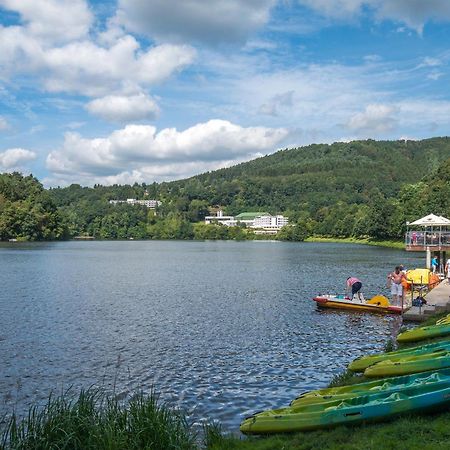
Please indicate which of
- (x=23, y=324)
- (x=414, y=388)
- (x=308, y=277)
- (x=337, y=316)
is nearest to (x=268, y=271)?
(x=308, y=277)

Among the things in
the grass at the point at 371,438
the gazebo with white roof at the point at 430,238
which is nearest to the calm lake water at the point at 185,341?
the grass at the point at 371,438

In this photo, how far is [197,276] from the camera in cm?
6259

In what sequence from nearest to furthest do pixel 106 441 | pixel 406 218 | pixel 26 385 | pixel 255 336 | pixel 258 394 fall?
pixel 106 441 → pixel 258 394 → pixel 26 385 → pixel 255 336 → pixel 406 218

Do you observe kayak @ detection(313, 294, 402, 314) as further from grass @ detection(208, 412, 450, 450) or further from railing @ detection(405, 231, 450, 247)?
grass @ detection(208, 412, 450, 450)

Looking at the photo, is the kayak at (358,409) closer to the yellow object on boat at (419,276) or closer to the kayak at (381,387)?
the kayak at (381,387)

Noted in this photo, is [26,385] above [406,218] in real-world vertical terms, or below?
below

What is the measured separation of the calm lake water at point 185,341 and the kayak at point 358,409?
130 inches

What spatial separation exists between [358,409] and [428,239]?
45.2 m

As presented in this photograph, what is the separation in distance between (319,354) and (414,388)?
11.4 m

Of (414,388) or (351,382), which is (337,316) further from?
(414,388)

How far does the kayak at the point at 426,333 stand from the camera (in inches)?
802

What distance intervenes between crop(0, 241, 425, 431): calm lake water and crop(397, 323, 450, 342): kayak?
8.59ft

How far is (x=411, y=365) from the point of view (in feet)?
48.6

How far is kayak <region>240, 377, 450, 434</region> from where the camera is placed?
11.5 m
